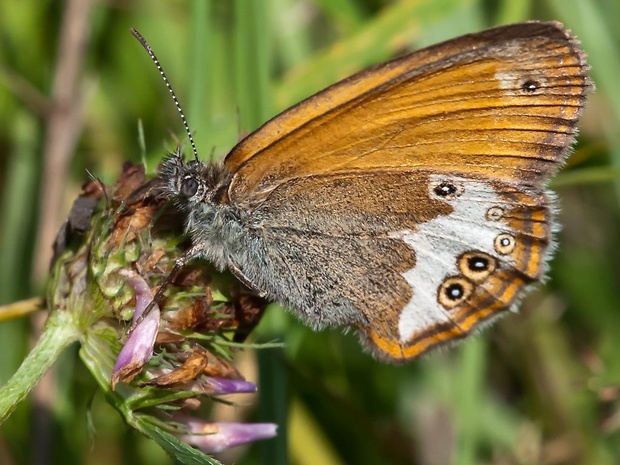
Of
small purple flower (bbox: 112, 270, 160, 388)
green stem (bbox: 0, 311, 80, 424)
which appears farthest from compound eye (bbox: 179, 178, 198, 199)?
green stem (bbox: 0, 311, 80, 424)

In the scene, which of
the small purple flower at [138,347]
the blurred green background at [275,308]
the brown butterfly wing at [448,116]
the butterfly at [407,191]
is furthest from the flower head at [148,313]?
the blurred green background at [275,308]

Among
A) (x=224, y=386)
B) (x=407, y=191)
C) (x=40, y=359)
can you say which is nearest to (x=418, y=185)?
(x=407, y=191)

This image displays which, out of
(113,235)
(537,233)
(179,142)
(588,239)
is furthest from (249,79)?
(588,239)

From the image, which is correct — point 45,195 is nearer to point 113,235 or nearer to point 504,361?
point 113,235

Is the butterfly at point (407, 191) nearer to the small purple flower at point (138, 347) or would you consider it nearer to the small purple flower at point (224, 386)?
the small purple flower at point (138, 347)

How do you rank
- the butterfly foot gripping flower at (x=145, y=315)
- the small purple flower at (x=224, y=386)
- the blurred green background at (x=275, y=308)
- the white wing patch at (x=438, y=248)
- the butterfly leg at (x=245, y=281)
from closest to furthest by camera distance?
the butterfly foot gripping flower at (x=145, y=315), the small purple flower at (x=224, y=386), the butterfly leg at (x=245, y=281), the white wing patch at (x=438, y=248), the blurred green background at (x=275, y=308)

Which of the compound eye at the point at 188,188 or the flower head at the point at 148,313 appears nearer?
the flower head at the point at 148,313
